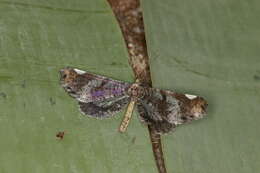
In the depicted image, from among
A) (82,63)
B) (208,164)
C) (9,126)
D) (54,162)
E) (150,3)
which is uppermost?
(150,3)

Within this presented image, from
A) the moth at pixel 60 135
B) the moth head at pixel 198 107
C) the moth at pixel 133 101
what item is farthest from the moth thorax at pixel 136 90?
the moth at pixel 60 135

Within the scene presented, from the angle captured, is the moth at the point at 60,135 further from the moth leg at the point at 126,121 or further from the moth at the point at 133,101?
the moth leg at the point at 126,121

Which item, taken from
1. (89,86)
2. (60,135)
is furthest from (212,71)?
(60,135)

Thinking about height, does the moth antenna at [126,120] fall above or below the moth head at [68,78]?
below

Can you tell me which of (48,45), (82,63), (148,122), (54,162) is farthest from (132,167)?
(48,45)

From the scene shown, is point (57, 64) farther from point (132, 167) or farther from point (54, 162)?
point (132, 167)

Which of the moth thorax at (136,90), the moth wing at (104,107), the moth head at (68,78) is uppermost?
the moth head at (68,78)

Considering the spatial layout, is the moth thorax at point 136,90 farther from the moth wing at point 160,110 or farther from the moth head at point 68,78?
the moth head at point 68,78
